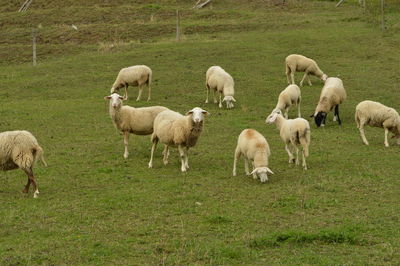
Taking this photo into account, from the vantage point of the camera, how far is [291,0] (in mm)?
50938

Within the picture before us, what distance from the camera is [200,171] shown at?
15.3m

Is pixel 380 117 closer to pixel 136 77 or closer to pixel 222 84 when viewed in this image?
pixel 222 84

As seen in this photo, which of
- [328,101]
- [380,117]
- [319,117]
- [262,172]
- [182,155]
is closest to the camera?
[262,172]

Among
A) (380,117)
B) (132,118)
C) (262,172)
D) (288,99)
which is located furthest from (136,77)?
(262,172)

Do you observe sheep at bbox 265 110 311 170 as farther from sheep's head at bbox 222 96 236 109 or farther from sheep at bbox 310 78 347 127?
sheep's head at bbox 222 96 236 109

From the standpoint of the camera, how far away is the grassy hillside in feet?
33.4

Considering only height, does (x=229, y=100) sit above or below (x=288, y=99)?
below

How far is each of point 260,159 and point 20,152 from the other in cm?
481

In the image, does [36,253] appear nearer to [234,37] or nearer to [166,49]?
[166,49]

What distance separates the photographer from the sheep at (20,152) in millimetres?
13102

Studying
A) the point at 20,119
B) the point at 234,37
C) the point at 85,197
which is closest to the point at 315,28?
the point at 234,37

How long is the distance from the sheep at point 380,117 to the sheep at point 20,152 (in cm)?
924

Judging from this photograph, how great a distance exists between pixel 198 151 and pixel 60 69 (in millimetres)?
15865

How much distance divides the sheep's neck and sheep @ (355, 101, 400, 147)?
17.2ft
